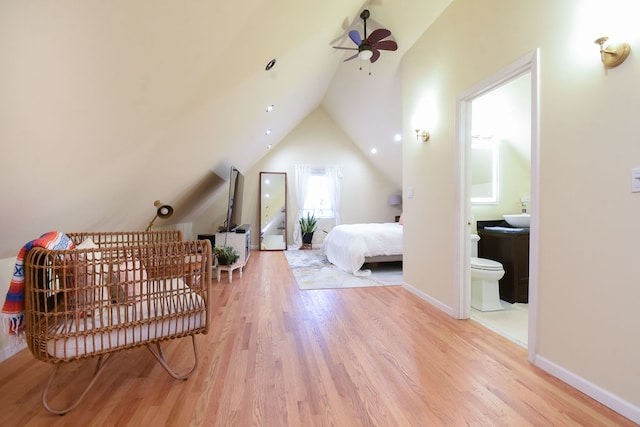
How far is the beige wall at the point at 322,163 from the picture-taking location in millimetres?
6527

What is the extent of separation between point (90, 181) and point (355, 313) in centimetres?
220

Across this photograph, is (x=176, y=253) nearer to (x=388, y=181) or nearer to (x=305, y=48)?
(x=305, y=48)

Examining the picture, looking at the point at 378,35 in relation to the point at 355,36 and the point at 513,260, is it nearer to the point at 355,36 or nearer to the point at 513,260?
the point at 355,36

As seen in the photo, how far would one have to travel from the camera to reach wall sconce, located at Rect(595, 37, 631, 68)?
1290mm

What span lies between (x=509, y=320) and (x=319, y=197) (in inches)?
191

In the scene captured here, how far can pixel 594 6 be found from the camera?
1412 mm

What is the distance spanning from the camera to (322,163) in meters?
6.84

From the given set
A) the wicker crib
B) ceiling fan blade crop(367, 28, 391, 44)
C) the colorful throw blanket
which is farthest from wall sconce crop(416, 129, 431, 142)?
the colorful throw blanket

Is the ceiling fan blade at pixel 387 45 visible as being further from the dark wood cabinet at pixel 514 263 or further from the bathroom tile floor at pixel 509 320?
the bathroom tile floor at pixel 509 320

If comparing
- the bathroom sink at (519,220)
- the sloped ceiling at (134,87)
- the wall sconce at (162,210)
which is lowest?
the bathroom sink at (519,220)

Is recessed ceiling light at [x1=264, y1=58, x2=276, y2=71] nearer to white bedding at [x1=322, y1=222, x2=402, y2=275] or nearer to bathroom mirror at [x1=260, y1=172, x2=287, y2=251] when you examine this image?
white bedding at [x1=322, y1=222, x2=402, y2=275]

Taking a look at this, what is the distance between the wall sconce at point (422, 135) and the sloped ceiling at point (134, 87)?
101cm

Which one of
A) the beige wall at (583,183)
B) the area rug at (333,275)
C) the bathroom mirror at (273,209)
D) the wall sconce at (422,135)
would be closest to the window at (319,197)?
the bathroom mirror at (273,209)

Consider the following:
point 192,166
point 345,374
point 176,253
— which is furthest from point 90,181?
point 345,374
